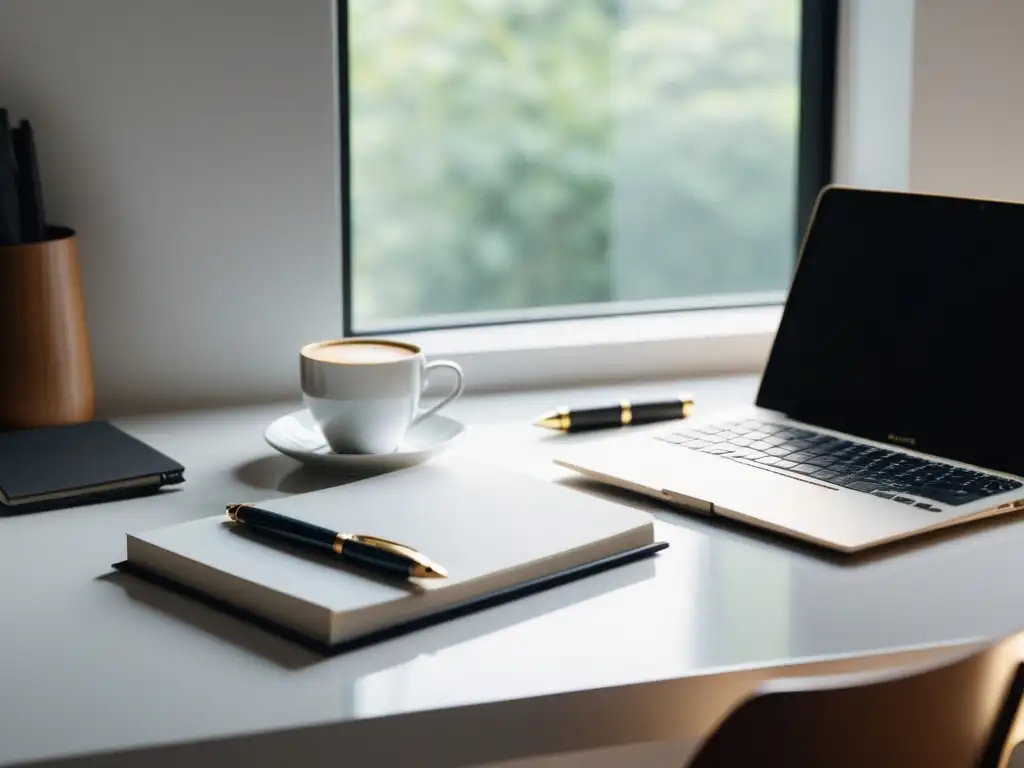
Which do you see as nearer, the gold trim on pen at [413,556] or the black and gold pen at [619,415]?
the gold trim on pen at [413,556]

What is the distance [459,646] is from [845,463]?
41 centimetres

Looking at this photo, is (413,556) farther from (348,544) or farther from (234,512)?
(234,512)

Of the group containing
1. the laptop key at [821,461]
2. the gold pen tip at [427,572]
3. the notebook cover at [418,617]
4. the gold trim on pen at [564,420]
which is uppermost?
the gold trim on pen at [564,420]

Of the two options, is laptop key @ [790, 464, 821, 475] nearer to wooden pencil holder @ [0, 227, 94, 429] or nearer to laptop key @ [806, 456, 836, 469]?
laptop key @ [806, 456, 836, 469]

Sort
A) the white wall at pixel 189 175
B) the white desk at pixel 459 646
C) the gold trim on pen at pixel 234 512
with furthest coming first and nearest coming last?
the white wall at pixel 189 175
the gold trim on pen at pixel 234 512
the white desk at pixel 459 646

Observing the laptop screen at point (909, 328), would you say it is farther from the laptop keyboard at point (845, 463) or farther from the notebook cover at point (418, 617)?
the notebook cover at point (418, 617)

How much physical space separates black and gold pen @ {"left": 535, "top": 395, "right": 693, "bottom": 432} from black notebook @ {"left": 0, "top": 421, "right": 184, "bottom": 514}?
33 centimetres

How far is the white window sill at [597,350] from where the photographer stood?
4.59 feet

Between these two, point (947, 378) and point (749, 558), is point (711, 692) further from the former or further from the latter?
point (947, 378)

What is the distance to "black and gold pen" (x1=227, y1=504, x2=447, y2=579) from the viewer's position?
78 cm

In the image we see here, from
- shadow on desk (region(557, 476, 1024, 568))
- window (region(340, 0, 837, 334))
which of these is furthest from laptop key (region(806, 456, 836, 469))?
window (region(340, 0, 837, 334))

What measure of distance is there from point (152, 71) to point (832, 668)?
2.75ft

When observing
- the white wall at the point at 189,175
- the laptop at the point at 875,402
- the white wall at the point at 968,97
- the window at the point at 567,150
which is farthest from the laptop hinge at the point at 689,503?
the window at the point at 567,150

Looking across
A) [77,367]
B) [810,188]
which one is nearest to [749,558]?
[77,367]
